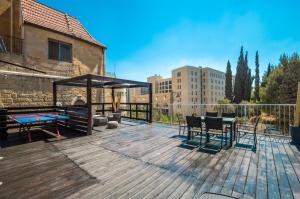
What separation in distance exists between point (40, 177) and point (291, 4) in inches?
465

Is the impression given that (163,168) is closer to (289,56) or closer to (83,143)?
(83,143)

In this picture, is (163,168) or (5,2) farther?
(5,2)

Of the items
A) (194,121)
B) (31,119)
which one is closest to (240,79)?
(194,121)

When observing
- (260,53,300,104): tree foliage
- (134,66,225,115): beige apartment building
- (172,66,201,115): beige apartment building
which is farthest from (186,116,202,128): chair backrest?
(172,66,201,115): beige apartment building

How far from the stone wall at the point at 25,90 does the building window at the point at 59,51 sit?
59.3 inches

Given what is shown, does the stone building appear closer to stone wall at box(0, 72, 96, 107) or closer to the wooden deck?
stone wall at box(0, 72, 96, 107)

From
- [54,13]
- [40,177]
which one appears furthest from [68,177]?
[54,13]

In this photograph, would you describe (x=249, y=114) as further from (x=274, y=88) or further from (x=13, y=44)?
(x=274, y=88)

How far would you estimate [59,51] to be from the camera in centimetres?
969

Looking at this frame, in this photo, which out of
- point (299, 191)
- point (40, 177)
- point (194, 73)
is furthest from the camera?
point (194, 73)

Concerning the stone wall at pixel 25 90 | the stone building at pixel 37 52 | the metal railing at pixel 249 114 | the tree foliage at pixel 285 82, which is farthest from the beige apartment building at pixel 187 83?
the stone wall at pixel 25 90

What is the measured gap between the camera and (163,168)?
2982mm

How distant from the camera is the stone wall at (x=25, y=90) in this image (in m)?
7.33

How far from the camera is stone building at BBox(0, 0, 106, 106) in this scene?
764 cm
